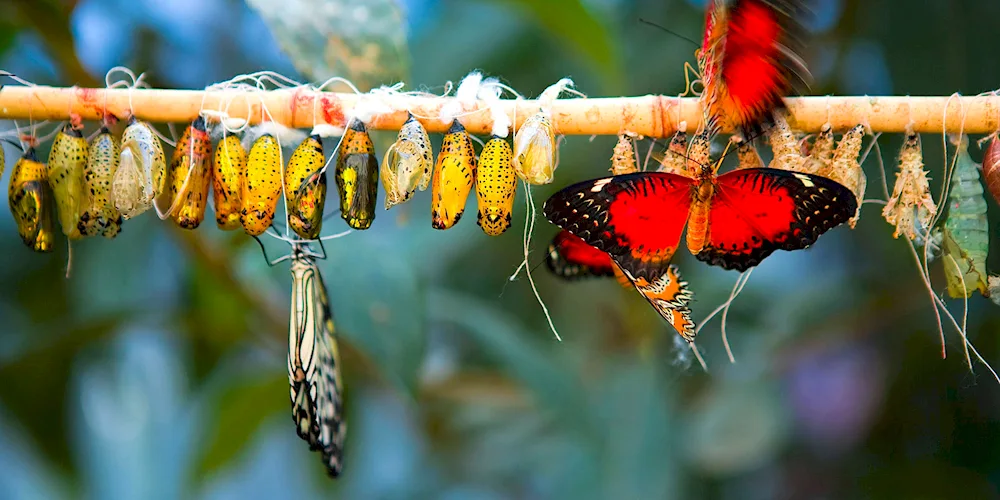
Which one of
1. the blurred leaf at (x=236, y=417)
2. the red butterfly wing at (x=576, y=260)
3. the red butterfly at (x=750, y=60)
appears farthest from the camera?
the blurred leaf at (x=236, y=417)

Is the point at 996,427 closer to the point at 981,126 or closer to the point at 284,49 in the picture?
the point at 981,126

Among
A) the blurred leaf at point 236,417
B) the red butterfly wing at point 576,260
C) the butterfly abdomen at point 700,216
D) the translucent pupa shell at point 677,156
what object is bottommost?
the blurred leaf at point 236,417

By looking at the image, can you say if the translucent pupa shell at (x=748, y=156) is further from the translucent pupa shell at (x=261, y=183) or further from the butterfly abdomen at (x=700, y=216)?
the translucent pupa shell at (x=261, y=183)

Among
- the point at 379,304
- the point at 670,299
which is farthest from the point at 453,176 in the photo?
the point at 379,304

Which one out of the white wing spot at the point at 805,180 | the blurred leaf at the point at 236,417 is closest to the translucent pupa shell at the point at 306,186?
the white wing spot at the point at 805,180

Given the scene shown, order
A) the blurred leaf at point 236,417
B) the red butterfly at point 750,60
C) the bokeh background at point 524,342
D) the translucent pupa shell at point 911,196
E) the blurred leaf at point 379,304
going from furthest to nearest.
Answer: the blurred leaf at point 236,417 → the bokeh background at point 524,342 → the blurred leaf at point 379,304 → the translucent pupa shell at point 911,196 → the red butterfly at point 750,60

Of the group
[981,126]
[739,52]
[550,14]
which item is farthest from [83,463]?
[981,126]
